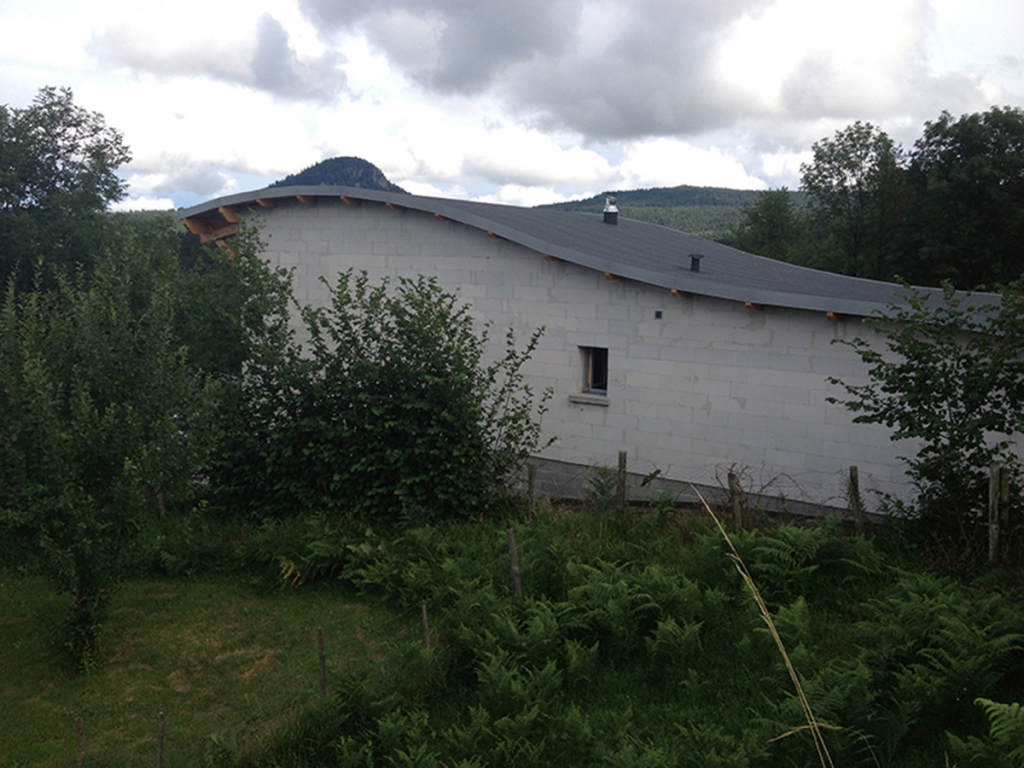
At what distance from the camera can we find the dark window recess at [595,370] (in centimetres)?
1515

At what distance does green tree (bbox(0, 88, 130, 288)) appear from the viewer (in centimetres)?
3344

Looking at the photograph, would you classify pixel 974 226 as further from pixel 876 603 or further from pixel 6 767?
pixel 6 767

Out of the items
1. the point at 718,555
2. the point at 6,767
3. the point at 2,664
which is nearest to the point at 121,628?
the point at 2,664

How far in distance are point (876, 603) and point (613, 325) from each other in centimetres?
740

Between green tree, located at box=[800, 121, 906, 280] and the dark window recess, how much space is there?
28.8m

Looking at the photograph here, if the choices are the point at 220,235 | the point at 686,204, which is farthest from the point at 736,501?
the point at 686,204

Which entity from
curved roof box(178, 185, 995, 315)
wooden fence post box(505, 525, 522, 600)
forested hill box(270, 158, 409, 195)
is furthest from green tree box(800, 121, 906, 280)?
forested hill box(270, 158, 409, 195)

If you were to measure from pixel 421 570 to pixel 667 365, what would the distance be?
6031 millimetres

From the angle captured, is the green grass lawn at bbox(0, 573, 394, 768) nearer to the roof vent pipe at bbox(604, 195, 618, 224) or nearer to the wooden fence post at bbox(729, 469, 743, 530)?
the wooden fence post at bbox(729, 469, 743, 530)

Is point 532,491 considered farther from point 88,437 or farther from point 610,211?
point 610,211

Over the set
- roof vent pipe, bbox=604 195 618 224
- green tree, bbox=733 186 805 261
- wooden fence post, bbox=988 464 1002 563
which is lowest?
wooden fence post, bbox=988 464 1002 563

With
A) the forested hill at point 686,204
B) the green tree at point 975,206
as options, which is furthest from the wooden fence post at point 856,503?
the forested hill at point 686,204

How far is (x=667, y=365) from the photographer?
14.0 metres

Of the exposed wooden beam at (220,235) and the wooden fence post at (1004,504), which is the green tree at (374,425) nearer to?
the wooden fence post at (1004,504)
